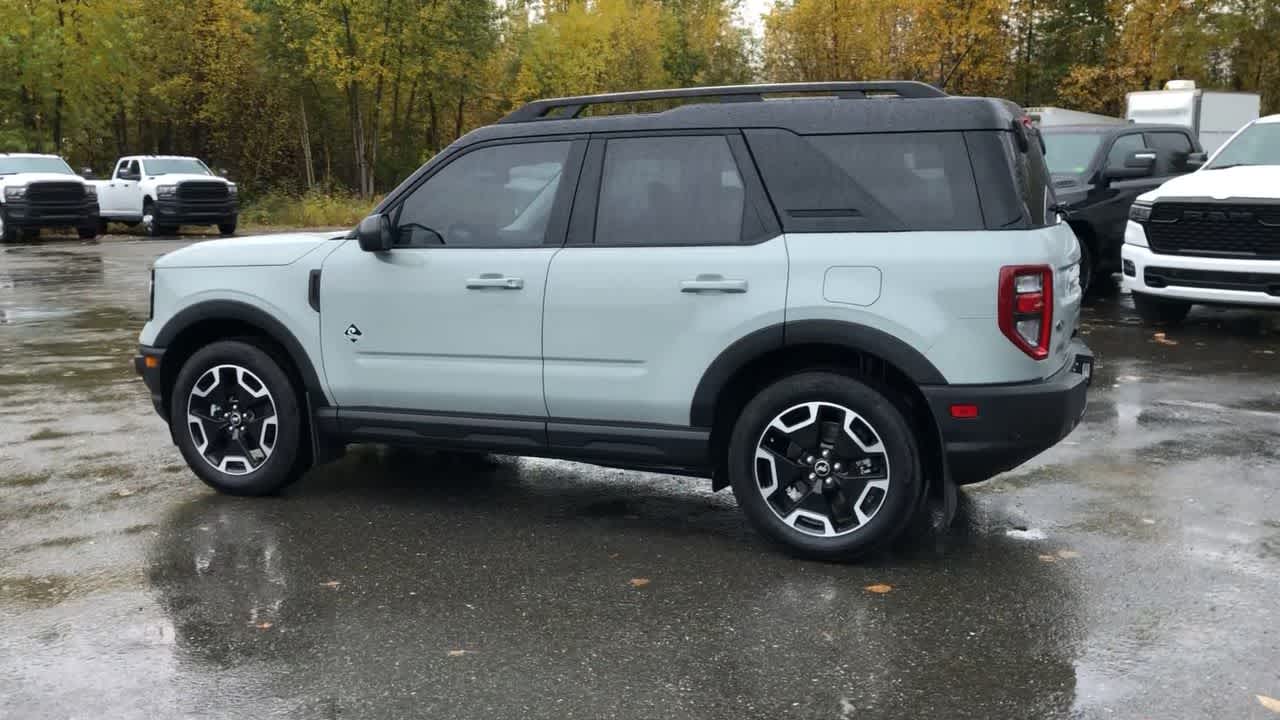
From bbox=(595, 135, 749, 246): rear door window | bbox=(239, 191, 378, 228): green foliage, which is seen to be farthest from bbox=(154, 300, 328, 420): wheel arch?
bbox=(239, 191, 378, 228): green foliage

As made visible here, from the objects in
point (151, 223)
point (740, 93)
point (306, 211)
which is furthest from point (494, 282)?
point (306, 211)

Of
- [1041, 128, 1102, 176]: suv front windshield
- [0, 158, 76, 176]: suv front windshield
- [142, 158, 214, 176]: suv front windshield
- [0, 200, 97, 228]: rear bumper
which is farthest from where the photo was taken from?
[142, 158, 214, 176]: suv front windshield

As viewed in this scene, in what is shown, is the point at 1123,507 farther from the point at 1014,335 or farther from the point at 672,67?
the point at 672,67

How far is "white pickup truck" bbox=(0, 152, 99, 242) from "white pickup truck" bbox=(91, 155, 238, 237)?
106 centimetres

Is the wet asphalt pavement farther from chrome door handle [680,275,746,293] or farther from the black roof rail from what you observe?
the black roof rail

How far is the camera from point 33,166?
30.0 metres

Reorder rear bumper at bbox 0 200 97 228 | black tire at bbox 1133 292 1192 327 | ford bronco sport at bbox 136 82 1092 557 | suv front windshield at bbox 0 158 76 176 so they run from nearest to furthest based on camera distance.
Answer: ford bronco sport at bbox 136 82 1092 557 → black tire at bbox 1133 292 1192 327 → rear bumper at bbox 0 200 97 228 → suv front windshield at bbox 0 158 76 176

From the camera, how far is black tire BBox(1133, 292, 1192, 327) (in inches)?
498

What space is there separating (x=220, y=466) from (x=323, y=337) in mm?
900

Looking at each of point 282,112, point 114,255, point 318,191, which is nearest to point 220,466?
point 114,255

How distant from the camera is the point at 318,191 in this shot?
41188 millimetres

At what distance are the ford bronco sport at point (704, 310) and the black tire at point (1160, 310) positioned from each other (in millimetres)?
7529

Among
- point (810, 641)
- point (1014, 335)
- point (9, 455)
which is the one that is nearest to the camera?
point (810, 641)

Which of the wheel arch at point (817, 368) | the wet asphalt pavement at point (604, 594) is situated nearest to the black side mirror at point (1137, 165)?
the wet asphalt pavement at point (604, 594)
